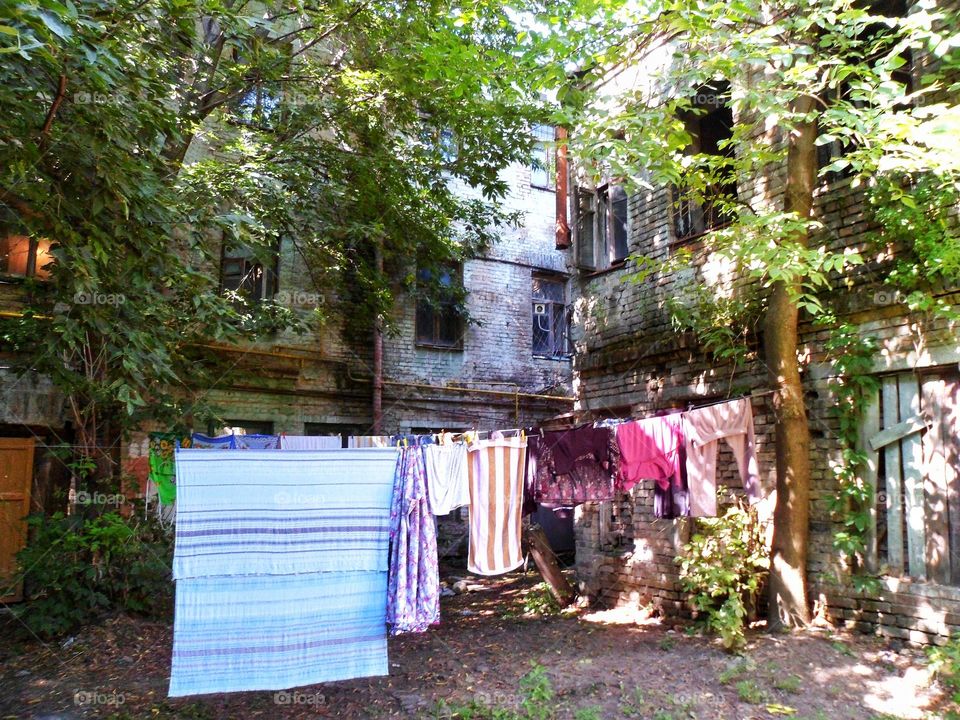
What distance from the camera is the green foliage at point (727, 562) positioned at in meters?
6.73

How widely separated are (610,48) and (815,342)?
3539 mm

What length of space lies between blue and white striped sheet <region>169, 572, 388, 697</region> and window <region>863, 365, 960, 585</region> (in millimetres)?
4477

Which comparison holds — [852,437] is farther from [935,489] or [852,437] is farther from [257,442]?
[257,442]

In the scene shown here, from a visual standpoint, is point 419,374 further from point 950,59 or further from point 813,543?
point 950,59

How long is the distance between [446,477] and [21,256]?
792 centimetres

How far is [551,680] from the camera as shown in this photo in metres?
6.09

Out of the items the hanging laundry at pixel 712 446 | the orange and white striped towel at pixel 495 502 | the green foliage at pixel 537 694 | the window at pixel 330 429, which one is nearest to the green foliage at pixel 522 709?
the green foliage at pixel 537 694

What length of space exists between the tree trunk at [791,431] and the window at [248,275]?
8.49 meters

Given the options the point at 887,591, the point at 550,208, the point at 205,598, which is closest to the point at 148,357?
the point at 205,598

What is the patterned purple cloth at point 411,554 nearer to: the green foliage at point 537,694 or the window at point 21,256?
the green foliage at point 537,694

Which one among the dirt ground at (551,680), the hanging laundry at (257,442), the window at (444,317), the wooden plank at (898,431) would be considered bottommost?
the dirt ground at (551,680)

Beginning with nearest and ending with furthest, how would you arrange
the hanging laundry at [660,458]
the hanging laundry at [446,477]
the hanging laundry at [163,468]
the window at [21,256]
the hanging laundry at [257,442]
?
the hanging laundry at [446,477] < the hanging laundry at [660,458] < the hanging laundry at [163,468] < the hanging laundry at [257,442] < the window at [21,256]

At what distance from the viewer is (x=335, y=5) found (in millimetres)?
8391

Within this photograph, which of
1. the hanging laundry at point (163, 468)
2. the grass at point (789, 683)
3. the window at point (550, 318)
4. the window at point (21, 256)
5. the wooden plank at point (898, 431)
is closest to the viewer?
the grass at point (789, 683)
